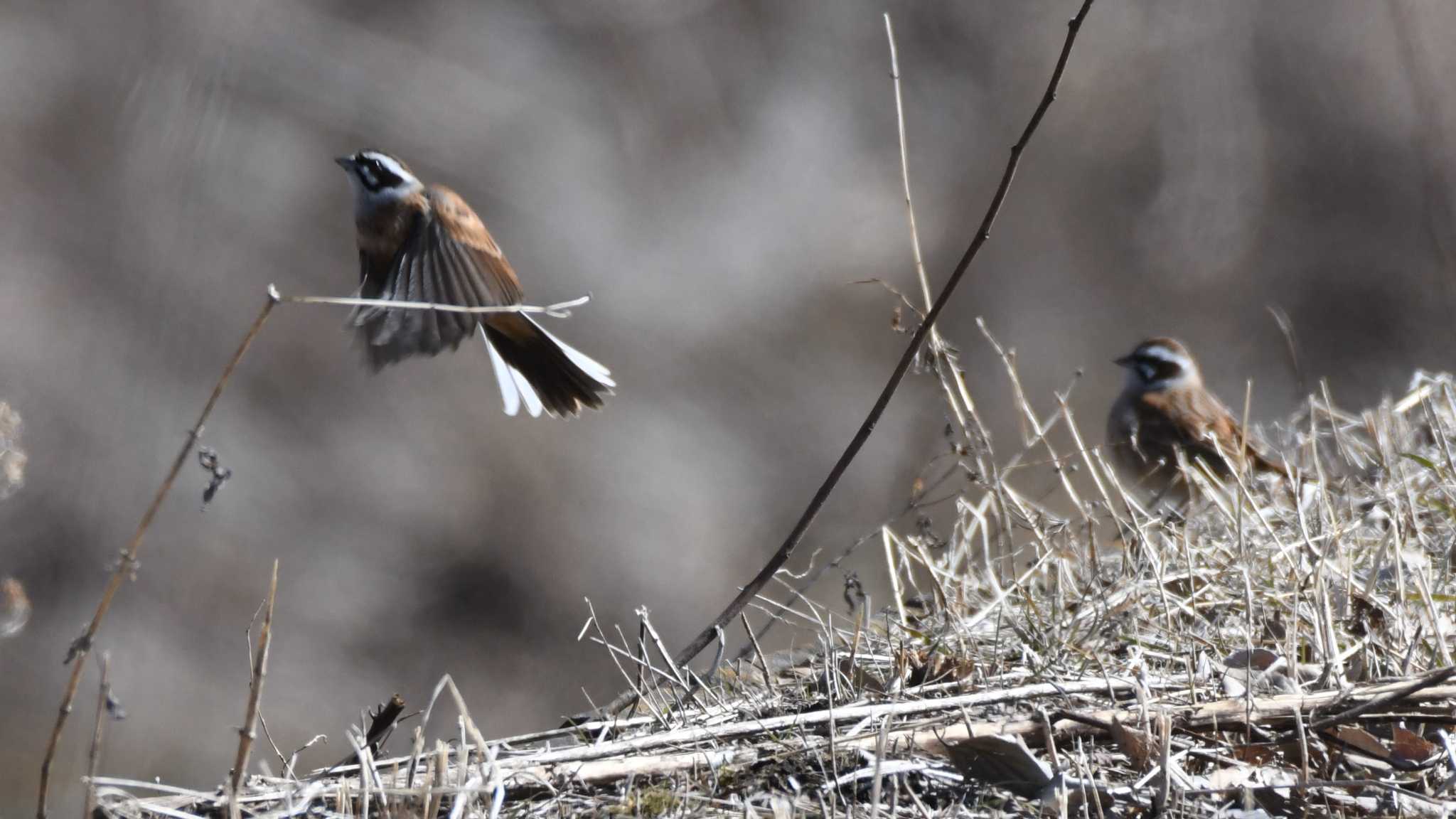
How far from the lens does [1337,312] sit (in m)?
12.5

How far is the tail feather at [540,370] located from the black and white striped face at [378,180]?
1.23ft

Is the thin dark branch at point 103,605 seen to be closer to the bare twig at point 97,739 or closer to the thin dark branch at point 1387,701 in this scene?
the bare twig at point 97,739

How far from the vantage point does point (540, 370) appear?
120 inches

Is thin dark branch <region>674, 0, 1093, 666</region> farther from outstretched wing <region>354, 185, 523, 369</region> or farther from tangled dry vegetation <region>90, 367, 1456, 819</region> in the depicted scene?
outstretched wing <region>354, 185, 523, 369</region>

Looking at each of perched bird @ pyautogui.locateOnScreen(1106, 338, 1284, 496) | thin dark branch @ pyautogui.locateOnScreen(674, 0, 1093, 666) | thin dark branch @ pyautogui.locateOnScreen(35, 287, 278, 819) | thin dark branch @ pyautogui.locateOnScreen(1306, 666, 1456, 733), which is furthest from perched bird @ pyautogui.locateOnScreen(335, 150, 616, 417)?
perched bird @ pyautogui.locateOnScreen(1106, 338, 1284, 496)

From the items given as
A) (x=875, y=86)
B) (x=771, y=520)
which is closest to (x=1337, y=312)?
(x=875, y=86)

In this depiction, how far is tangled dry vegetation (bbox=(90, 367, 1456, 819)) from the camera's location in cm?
208

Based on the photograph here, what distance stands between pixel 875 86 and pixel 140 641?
794cm

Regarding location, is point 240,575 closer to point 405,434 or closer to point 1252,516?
point 405,434

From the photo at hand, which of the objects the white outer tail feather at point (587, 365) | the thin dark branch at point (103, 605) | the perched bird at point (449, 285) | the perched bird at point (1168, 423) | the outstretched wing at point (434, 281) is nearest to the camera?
the thin dark branch at point (103, 605)

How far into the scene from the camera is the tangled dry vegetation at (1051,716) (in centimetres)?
208

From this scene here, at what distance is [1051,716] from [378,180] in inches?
A: 73.3

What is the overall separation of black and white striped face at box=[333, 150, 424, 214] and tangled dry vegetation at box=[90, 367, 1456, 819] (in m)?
1.14

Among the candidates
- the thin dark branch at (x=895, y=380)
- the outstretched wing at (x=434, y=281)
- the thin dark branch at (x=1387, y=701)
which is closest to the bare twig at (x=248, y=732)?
the outstretched wing at (x=434, y=281)
